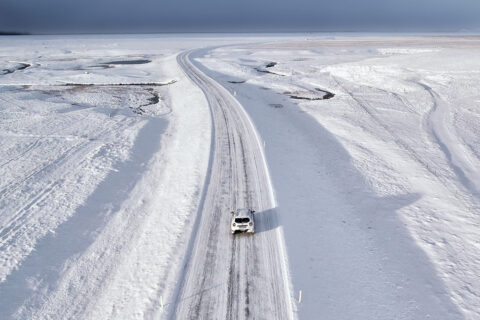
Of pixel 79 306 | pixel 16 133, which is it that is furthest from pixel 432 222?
pixel 16 133

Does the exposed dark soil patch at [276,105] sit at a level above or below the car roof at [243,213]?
above

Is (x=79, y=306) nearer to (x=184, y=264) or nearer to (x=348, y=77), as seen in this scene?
(x=184, y=264)

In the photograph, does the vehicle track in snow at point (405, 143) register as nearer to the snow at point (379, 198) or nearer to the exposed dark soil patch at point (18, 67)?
the snow at point (379, 198)

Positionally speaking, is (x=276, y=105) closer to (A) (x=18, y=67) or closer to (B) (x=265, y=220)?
(B) (x=265, y=220)

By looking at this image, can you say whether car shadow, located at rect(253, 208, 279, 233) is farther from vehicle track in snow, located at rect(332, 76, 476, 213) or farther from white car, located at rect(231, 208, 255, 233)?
vehicle track in snow, located at rect(332, 76, 476, 213)

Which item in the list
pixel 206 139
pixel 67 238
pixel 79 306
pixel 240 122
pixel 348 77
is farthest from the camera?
pixel 348 77

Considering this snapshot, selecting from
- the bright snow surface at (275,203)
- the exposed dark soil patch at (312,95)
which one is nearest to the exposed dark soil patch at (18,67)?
the bright snow surface at (275,203)

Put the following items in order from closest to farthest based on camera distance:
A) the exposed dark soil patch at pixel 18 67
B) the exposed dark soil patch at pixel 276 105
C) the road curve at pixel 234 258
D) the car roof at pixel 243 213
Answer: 1. the road curve at pixel 234 258
2. the car roof at pixel 243 213
3. the exposed dark soil patch at pixel 276 105
4. the exposed dark soil patch at pixel 18 67

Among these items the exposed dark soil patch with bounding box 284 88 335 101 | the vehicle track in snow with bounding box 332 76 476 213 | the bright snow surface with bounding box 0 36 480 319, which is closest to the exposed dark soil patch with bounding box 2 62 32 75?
the bright snow surface with bounding box 0 36 480 319
